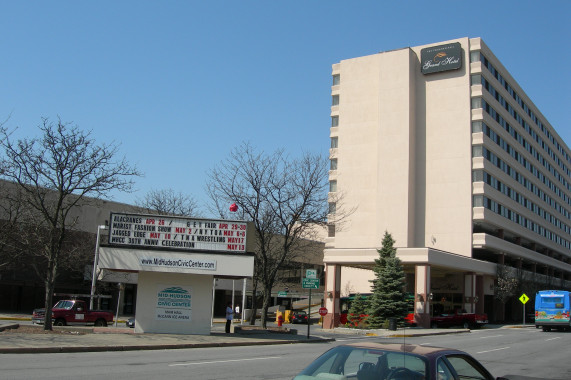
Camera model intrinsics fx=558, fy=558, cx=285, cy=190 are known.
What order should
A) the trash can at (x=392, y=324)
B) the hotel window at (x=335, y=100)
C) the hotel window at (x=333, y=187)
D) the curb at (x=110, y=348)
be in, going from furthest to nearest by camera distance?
the hotel window at (x=335, y=100), the hotel window at (x=333, y=187), the trash can at (x=392, y=324), the curb at (x=110, y=348)

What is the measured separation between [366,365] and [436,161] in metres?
56.7

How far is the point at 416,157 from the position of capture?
6106cm

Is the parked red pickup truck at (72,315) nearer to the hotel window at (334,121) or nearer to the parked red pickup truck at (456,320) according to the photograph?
the parked red pickup truck at (456,320)

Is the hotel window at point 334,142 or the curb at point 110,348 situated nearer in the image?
the curb at point 110,348

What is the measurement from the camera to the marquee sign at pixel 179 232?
969 inches

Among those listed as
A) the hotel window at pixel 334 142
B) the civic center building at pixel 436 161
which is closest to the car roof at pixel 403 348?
the civic center building at pixel 436 161

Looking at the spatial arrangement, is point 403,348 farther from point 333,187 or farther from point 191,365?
point 333,187

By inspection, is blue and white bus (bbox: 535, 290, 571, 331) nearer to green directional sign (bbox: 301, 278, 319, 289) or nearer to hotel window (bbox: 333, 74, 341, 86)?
green directional sign (bbox: 301, 278, 319, 289)

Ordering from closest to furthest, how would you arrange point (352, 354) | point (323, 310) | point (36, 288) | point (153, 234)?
point (352, 354), point (153, 234), point (323, 310), point (36, 288)

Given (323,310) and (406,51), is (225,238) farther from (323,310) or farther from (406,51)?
(406,51)

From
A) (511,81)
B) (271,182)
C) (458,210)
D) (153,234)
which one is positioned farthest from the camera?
(511,81)

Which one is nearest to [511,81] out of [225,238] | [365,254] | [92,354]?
[365,254]

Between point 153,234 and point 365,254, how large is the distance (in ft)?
86.1

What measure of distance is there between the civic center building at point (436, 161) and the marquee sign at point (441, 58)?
11 cm
